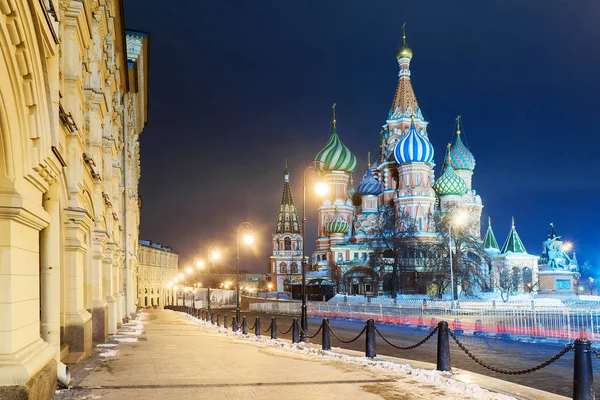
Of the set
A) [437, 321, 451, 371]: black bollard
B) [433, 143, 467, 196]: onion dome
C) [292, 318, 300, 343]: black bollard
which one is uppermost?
[433, 143, 467, 196]: onion dome

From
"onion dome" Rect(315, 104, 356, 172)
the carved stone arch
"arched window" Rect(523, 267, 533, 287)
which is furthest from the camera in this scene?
"onion dome" Rect(315, 104, 356, 172)

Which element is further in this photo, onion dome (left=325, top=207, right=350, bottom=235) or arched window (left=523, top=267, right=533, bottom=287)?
onion dome (left=325, top=207, right=350, bottom=235)

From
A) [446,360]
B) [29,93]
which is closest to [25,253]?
[29,93]

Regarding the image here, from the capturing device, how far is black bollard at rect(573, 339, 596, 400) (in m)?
8.59

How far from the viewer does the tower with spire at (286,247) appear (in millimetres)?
117000

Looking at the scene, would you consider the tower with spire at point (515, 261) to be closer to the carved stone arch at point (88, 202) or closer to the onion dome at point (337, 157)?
the onion dome at point (337, 157)

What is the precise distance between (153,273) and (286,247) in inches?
1137

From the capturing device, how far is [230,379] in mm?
10570

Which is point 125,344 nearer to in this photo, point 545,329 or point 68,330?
point 68,330

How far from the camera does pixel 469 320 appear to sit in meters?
29.1

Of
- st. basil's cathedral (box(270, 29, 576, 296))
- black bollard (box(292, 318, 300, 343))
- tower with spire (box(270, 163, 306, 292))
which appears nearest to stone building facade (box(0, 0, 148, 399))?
black bollard (box(292, 318, 300, 343))

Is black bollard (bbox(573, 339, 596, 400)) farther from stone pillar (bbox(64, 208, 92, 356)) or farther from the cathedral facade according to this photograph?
the cathedral facade

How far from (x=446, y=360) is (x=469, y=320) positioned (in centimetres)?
1803

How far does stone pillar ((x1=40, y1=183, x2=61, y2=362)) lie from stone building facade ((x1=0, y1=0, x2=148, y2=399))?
0.6 inches
